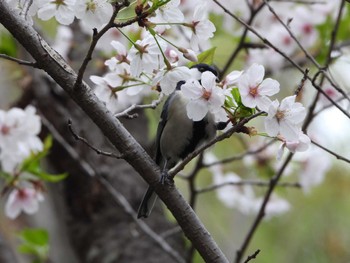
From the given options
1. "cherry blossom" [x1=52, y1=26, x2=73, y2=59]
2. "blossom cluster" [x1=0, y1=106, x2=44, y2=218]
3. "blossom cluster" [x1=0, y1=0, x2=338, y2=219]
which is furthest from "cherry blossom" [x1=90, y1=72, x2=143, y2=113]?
"cherry blossom" [x1=52, y1=26, x2=73, y2=59]

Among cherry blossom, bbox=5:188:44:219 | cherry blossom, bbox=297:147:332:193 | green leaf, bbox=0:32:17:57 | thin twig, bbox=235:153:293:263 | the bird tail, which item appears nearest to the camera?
the bird tail

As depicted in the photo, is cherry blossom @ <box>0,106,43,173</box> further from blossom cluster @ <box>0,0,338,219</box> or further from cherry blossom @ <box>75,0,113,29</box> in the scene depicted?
cherry blossom @ <box>75,0,113,29</box>

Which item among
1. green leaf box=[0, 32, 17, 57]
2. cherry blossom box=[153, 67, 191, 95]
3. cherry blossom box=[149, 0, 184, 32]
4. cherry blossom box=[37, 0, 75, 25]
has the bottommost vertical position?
cherry blossom box=[153, 67, 191, 95]

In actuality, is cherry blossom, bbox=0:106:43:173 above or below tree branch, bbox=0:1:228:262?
above

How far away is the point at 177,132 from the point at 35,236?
821 mm

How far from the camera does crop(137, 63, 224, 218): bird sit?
149 cm

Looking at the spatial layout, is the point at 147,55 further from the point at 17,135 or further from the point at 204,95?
the point at 17,135

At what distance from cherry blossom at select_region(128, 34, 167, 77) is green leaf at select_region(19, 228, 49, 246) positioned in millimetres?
1075

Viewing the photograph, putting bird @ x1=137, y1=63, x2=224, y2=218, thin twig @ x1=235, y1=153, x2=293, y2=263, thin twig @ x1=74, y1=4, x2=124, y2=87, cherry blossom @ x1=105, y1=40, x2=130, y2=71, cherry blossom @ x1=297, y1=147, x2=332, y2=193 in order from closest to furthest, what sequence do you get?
thin twig @ x1=74, y1=4, x2=124, y2=87, cherry blossom @ x1=105, y1=40, x2=130, y2=71, bird @ x1=137, y1=63, x2=224, y2=218, thin twig @ x1=235, y1=153, x2=293, y2=263, cherry blossom @ x1=297, y1=147, x2=332, y2=193

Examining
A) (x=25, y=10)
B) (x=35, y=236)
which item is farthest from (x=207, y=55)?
(x=35, y=236)

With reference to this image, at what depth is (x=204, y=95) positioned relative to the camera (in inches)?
44.3

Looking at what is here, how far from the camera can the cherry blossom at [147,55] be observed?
3.91 ft

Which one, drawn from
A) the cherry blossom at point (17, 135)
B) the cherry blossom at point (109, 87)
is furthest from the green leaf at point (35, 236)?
the cherry blossom at point (109, 87)

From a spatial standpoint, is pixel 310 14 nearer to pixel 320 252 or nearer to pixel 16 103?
pixel 16 103
